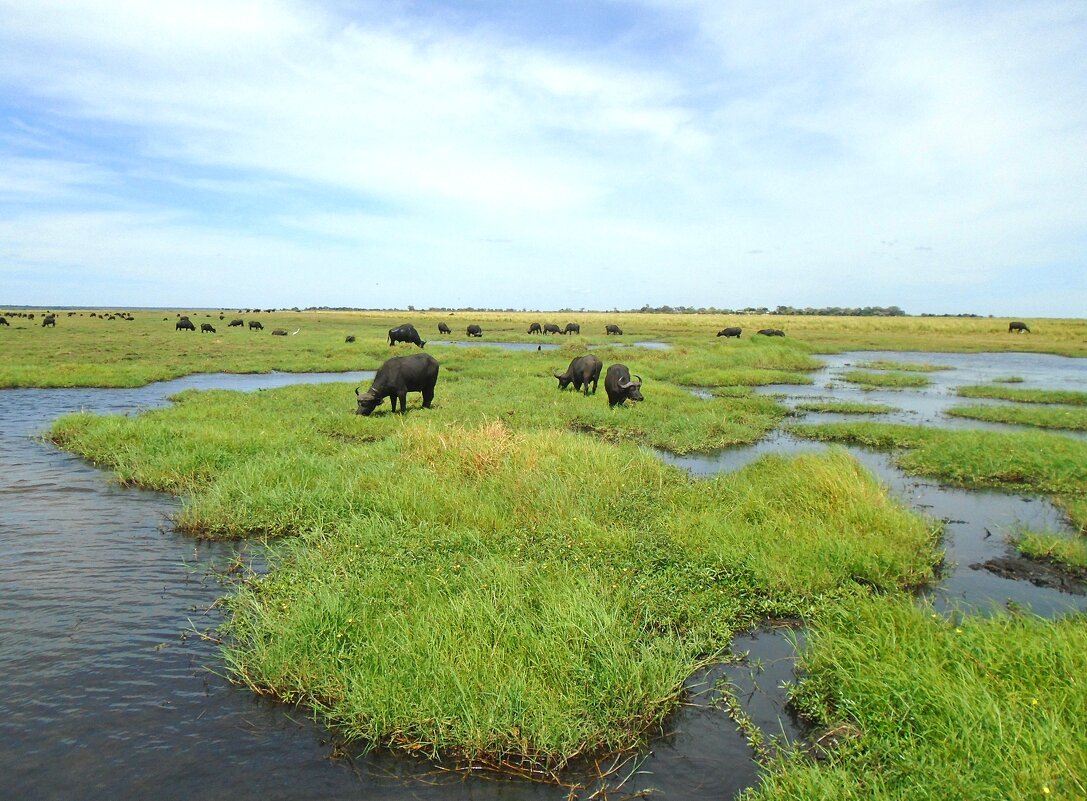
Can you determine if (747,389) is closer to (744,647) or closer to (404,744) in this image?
(744,647)

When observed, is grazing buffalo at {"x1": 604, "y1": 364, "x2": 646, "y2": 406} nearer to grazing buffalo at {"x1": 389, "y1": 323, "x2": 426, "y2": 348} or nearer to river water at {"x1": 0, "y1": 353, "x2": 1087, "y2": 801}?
river water at {"x1": 0, "y1": 353, "x2": 1087, "y2": 801}

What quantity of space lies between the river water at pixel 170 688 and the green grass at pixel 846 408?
8.81 meters

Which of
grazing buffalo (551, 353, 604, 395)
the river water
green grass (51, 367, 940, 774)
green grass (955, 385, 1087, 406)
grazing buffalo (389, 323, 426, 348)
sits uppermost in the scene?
grazing buffalo (389, 323, 426, 348)

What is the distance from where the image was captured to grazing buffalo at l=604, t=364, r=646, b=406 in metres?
17.5

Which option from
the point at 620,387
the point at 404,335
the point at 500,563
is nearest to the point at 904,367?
the point at 620,387

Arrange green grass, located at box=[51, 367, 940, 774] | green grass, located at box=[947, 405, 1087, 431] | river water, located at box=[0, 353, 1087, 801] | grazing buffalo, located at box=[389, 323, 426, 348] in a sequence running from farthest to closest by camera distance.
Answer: grazing buffalo, located at box=[389, 323, 426, 348]
green grass, located at box=[947, 405, 1087, 431]
green grass, located at box=[51, 367, 940, 774]
river water, located at box=[0, 353, 1087, 801]

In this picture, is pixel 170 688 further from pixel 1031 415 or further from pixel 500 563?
pixel 1031 415

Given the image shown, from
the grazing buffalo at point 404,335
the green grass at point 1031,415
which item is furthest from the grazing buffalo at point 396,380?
the grazing buffalo at point 404,335

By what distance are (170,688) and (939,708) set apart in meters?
5.99

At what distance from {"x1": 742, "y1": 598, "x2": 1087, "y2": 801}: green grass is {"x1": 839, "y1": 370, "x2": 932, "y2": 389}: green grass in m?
21.3

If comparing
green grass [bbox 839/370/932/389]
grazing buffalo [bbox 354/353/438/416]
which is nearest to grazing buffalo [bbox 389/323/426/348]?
grazing buffalo [bbox 354/353/438/416]

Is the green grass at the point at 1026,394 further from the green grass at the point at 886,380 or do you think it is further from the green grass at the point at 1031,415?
the green grass at the point at 886,380

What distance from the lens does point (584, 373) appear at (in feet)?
64.8

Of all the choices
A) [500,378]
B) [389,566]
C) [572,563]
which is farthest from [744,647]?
[500,378]
